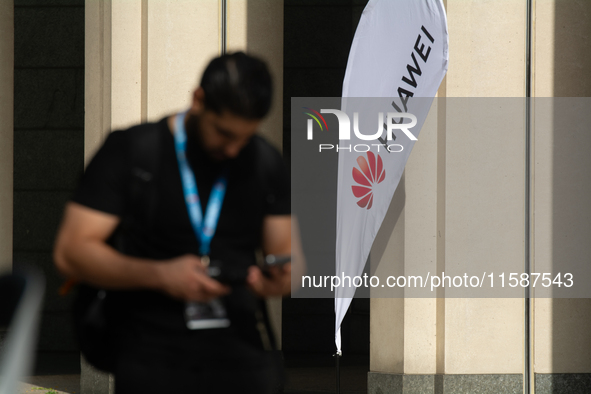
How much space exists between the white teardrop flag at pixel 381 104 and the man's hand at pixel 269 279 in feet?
14.1

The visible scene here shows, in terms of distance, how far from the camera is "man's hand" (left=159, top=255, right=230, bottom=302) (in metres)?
2.02

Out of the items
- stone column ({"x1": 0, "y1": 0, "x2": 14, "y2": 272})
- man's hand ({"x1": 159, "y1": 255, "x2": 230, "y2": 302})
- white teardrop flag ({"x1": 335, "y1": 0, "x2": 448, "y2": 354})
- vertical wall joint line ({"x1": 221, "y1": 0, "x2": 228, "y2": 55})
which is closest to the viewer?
man's hand ({"x1": 159, "y1": 255, "x2": 230, "y2": 302})

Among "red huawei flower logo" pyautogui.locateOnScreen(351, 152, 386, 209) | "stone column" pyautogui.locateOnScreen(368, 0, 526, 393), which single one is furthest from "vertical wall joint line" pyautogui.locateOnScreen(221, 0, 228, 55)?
"stone column" pyautogui.locateOnScreen(368, 0, 526, 393)

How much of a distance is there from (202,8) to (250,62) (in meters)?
5.82

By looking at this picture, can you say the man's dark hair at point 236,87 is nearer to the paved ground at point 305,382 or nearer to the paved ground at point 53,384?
the paved ground at point 305,382

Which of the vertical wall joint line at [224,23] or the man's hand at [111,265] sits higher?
the vertical wall joint line at [224,23]

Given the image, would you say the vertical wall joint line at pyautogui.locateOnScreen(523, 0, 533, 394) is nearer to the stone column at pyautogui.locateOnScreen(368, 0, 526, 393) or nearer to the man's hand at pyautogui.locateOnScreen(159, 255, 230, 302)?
the stone column at pyautogui.locateOnScreen(368, 0, 526, 393)

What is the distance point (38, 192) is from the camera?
1105 centimetres

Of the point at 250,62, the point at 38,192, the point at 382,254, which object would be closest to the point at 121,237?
the point at 250,62

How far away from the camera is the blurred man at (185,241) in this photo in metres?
2.07

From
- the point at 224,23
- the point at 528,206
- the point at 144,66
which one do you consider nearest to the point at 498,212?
the point at 528,206

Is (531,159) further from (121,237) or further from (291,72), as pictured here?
(121,237)

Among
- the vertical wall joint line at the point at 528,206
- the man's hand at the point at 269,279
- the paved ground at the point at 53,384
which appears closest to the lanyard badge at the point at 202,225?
the man's hand at the point at 269,279

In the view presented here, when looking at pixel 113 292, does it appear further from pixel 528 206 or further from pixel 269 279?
pixel 528 206
